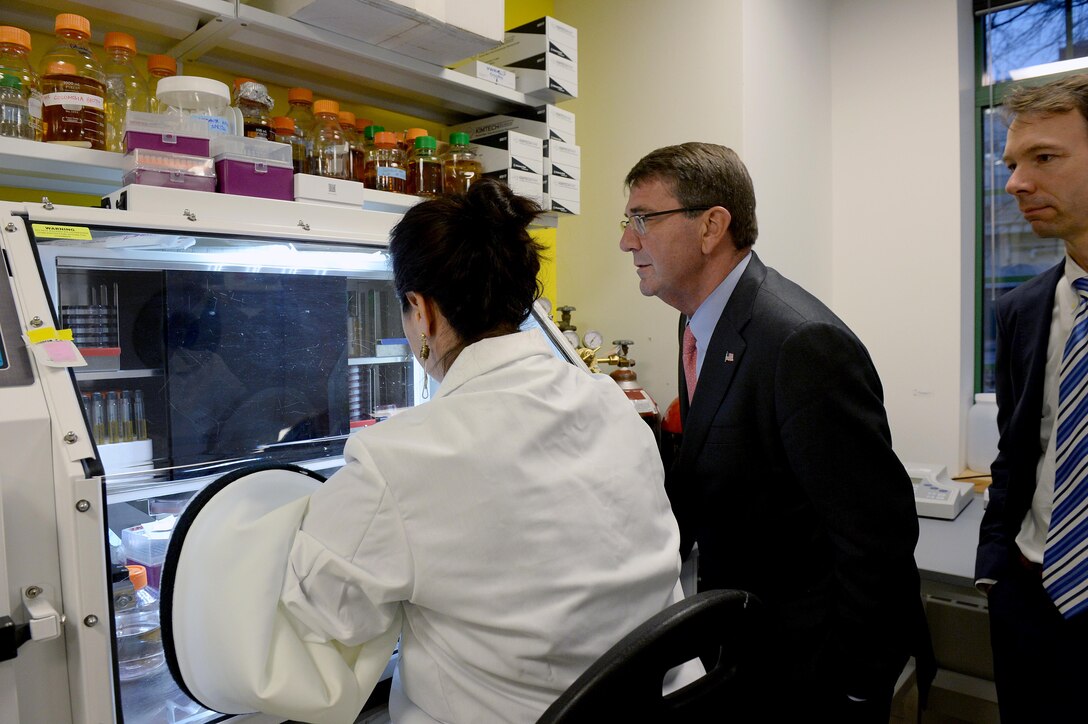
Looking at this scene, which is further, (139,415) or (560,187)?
(560,187)

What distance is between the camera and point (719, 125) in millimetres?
2580

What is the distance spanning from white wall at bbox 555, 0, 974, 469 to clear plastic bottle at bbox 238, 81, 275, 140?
1480mm

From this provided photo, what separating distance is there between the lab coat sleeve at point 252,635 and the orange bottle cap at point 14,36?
0.95 m

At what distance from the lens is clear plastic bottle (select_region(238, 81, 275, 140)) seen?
1.60 metres

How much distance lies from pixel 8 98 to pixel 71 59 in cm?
16

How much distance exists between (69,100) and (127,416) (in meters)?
0.60

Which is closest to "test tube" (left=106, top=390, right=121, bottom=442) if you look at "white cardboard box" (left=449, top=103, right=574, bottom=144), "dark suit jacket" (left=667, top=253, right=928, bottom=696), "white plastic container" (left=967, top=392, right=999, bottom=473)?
"dark suit jacket" (left=667, top=253, right=928, bottom=696)

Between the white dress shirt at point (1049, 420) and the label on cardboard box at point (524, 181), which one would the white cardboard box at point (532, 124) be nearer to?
the label on cardboard box at point (524, 181)

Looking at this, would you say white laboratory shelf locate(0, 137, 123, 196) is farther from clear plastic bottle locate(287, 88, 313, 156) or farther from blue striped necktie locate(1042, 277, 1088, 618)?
blue striped necktie locate(1042, 277, 1088, 618)

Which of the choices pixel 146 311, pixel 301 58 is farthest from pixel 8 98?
pixel 301 58

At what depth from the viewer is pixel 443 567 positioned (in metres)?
0.87

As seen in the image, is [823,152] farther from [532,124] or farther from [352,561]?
[352,561]

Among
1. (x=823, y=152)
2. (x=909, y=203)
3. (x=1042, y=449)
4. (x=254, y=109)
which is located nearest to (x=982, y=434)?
(x=909, y=203)

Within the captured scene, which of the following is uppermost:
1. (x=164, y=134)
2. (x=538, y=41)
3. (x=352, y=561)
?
(x=538, y=41)
